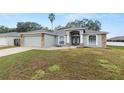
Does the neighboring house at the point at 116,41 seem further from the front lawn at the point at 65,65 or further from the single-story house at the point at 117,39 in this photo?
the front lawn at the point at 65,65

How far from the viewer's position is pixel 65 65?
307 inches

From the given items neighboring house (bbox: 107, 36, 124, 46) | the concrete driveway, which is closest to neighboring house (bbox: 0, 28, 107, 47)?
the concrete driveway

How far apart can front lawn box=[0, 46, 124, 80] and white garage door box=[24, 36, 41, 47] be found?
201cm

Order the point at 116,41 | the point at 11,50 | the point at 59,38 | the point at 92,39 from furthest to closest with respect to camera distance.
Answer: the point at 59,38 → the point at 92,39 → the point at 11,50 → the point at 116,41

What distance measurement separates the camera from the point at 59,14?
8.70 metres

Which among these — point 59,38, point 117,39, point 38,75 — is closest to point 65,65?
point 38,75

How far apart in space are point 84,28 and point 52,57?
460 cm

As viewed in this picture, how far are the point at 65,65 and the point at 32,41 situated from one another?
4.44m

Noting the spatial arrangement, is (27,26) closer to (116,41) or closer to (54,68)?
(54,68)

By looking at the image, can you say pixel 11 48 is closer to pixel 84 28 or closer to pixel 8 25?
pixel 8 25

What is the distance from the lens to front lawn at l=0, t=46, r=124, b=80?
7238mm

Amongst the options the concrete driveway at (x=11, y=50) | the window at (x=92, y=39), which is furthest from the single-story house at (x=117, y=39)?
the concrete driveway at (x=11, y=50)

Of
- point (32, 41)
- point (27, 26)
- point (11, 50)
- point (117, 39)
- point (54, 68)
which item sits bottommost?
point (54, 68)

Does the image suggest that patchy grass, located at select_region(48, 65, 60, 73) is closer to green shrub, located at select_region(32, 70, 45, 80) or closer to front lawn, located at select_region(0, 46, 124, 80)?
front lawn, located at select_region(0, 46, 124, 80)
